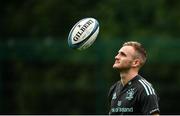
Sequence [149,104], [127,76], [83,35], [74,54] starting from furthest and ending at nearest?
[74,54]
[83,35]
[127,76]
[149,104]

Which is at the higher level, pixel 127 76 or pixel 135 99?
pixel 127 76

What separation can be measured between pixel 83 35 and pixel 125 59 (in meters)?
1.10

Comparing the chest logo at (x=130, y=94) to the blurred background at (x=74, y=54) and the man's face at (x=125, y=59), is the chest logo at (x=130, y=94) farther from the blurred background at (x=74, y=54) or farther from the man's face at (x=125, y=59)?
the blurred background at (x=74, y=54)

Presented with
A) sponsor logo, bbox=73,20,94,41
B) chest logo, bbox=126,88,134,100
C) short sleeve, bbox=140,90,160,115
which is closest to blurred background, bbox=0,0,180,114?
sponsor logo, bbox=73,20,94,41

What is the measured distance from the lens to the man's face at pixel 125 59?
8.90 m

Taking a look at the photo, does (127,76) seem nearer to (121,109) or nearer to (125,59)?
(125,59)

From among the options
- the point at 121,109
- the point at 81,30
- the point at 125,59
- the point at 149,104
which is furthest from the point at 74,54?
the point at 149,104

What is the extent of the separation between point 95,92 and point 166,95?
1.64 m

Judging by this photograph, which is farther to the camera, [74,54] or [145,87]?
[74,54]

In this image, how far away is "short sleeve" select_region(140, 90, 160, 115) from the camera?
8.41 meters

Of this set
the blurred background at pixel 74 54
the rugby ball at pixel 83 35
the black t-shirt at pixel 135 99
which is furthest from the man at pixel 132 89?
the blurred background at pixel 74 54

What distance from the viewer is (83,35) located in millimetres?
9867

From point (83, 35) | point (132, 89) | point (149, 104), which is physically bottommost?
point (149, 104)

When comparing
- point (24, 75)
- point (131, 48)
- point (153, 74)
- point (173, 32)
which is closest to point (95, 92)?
point (153, 74)
